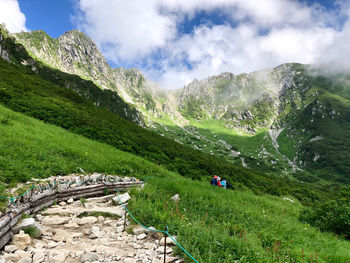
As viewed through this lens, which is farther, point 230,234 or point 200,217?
point 200,217

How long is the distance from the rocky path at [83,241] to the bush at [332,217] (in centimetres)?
1019

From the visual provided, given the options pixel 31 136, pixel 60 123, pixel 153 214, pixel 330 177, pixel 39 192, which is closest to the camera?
pixel 153 214

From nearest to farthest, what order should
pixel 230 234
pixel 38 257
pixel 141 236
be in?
pixel 38 257
pixel 141 236
pixel 230 234

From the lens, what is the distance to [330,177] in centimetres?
16038

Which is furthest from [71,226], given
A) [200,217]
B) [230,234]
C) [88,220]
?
[230,234]

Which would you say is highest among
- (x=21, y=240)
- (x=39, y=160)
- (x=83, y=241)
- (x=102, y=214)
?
(x=39, y=160)

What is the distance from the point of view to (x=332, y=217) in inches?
406

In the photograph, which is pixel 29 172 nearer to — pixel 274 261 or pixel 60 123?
pixel 274 261

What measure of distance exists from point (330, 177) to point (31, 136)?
210440 mm

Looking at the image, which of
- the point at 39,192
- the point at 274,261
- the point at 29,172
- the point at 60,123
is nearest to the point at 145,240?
the point at 274,261

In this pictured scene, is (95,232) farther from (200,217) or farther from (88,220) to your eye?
(200,217)

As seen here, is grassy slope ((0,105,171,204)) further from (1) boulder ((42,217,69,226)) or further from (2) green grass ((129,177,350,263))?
(2) green grass ((129,177,350,263))

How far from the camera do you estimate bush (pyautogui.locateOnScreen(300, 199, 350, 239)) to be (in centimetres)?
984

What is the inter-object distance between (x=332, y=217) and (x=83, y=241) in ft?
41.3
